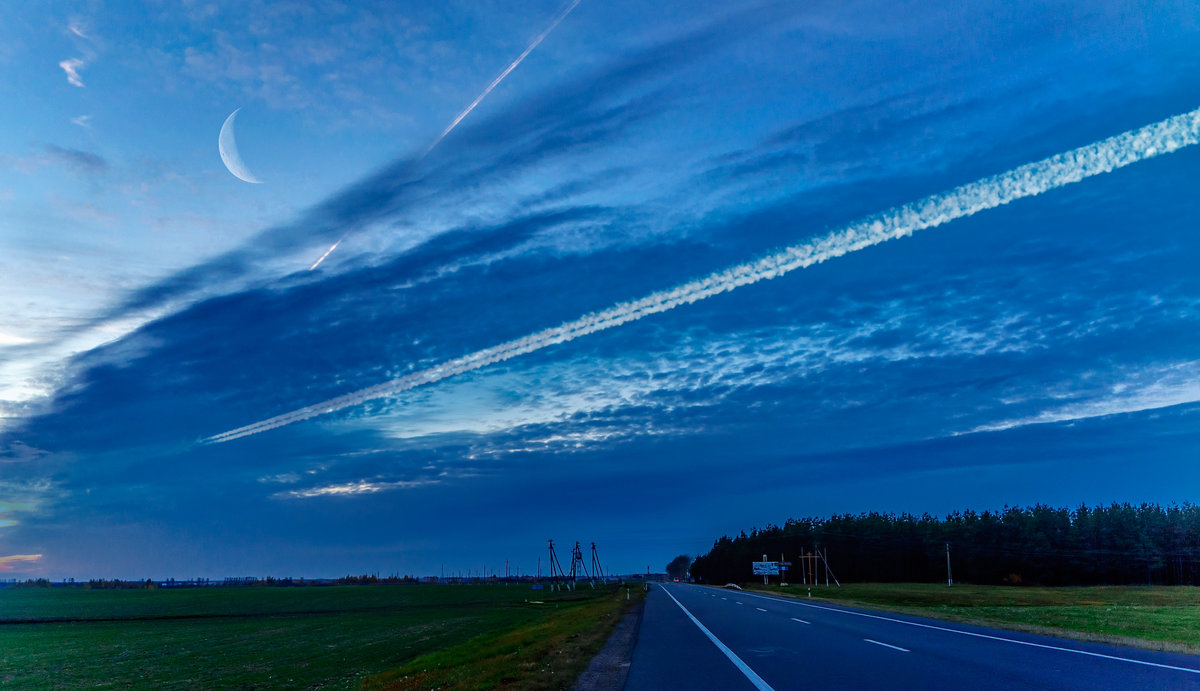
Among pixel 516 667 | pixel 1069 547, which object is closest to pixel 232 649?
pixel 516 667

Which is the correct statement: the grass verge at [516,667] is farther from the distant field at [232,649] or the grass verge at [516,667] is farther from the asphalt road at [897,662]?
the asphalt road at [897,662]

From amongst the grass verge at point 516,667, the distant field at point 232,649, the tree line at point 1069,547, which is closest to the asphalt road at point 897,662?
the grass verge at point 516,667

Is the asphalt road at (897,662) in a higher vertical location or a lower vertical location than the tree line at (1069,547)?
higher

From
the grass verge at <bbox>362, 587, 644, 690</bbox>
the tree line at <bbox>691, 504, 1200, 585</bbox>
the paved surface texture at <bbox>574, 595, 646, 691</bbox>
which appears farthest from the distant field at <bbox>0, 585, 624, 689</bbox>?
the tree line at <bbox>691, 504, 1200, 585</bbox>

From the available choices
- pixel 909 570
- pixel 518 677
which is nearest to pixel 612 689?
pixel 518 677

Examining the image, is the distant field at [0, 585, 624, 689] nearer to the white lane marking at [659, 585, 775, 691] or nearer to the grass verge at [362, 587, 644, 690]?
the grass verge at [362, 587, 644, 690]

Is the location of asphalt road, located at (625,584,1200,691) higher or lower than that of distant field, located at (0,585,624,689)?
higher

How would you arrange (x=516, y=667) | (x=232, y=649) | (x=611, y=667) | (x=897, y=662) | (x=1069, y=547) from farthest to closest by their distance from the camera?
(x=1069, y=547)
(x=232, y=649)
(x=516, y=667)
(x=611, y=667)
(x=897, y=662)

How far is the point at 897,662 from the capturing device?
1642 centimetres

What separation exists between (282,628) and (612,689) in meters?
60.2

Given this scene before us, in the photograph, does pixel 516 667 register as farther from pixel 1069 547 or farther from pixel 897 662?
pixel 1069 547

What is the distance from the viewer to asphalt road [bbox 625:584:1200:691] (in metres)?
13.3

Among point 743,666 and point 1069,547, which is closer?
point 743,666

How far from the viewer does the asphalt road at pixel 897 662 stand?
13.3 metres
